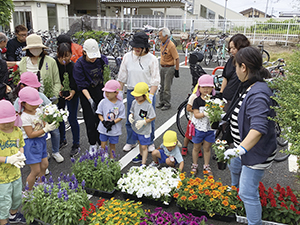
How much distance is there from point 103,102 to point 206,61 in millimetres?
10369

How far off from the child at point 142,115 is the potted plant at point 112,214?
1.20m

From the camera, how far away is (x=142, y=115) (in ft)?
13.4

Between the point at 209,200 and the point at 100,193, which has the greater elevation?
the point at 209,200

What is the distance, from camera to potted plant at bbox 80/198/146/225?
8.91 ft

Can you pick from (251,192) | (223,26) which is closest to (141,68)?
(251,192)

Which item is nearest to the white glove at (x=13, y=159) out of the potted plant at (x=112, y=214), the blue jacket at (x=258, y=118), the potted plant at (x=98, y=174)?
the potted plant at (x=112, y=214)

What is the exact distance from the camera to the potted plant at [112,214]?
2.72m

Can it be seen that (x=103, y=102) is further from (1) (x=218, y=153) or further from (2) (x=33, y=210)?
(1) (x=218, y=153)

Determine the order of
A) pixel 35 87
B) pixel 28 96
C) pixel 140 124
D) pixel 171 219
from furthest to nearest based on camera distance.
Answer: pixel 140 124
pixel 35 87
pixel 28 96
pixel 171 219

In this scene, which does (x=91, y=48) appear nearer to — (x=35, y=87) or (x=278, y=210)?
(x=35, y=87)

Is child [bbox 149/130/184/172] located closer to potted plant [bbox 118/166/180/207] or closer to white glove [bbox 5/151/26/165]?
potted plant [bbox 118/166/180/207]

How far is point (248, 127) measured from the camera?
2473 millimetres

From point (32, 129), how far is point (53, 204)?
41.4 inches

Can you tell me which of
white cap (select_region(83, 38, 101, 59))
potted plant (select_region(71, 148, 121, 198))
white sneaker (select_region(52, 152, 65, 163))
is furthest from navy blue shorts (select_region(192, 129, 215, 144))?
white sneaker (select_region(52, 152, 65, 163))
